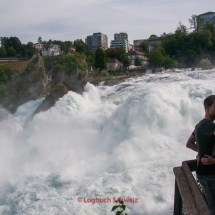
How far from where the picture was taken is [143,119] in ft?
36.8

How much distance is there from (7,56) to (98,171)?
6786cm

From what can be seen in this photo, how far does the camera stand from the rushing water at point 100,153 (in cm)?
771

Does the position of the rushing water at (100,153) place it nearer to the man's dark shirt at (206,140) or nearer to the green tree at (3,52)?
the man's dark shirt at (206,140)

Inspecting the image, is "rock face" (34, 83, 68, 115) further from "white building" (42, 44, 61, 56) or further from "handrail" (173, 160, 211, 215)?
"white building" (42, 44, 61, 56)

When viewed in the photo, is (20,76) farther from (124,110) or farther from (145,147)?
(145,147)

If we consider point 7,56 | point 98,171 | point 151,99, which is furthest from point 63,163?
point 7,56

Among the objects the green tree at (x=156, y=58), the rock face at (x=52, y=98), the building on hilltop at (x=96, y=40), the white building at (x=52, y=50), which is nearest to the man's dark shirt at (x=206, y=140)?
the rock face at (x=52, y=98)

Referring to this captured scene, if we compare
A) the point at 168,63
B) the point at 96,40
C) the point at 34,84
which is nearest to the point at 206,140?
the point at 34,84

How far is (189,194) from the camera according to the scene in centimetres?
279

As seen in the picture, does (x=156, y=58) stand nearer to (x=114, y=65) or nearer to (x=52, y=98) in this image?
(x=114, y=65)

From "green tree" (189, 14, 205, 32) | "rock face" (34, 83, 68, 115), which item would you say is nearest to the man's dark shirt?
"rock face" (34, 83, 68, 115)

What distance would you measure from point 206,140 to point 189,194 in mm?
567

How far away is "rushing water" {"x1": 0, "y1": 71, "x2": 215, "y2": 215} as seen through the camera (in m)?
7.71

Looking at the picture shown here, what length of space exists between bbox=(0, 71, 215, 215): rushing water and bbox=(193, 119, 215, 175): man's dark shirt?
4.20 metres
